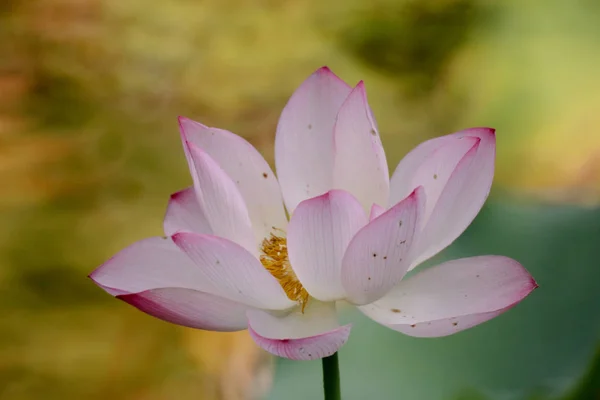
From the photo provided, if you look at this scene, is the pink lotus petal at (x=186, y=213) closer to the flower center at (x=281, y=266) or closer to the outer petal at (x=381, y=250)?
the flower center at (x=281, y=266)

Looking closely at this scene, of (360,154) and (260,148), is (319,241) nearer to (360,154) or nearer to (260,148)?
(360,154)

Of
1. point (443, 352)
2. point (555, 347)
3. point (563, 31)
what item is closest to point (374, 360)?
point (443, 352)

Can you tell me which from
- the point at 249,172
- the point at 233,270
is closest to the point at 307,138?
the point at 249,172

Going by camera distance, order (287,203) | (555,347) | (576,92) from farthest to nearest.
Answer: (576,92)
(555,347)
(287,203)

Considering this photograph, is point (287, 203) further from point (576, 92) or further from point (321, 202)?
point (576, 92)

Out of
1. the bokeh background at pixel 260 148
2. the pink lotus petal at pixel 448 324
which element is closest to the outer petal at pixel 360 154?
the pink lotus petal at pixel 448 324
